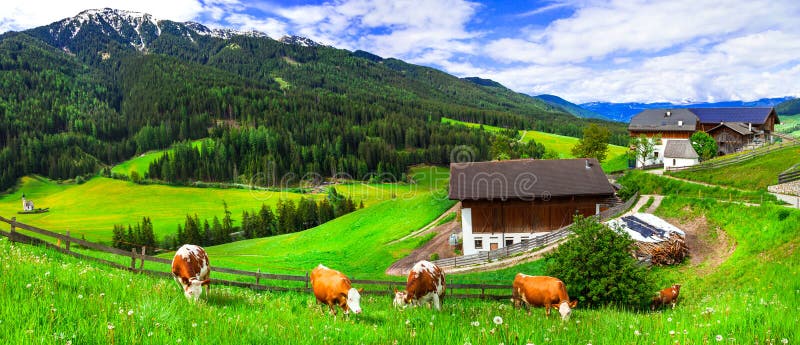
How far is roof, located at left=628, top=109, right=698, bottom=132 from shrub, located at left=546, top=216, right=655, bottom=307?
81.7 metres

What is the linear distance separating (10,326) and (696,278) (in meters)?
32.1

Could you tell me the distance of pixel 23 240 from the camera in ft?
68.0

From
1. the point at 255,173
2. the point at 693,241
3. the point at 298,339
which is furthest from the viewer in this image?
the point at 255,173

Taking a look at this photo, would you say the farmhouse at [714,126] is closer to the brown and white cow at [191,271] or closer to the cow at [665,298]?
the cow at [665,298]

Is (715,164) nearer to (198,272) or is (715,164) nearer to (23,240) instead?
(198,272)

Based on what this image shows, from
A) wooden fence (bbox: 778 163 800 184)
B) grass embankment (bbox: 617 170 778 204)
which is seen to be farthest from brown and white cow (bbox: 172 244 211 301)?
wooden fence (bbox: 778 163 800 184)

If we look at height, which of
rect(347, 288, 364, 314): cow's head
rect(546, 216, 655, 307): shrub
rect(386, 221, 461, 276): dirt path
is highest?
rect(347, 288, 364, 314): cow's head

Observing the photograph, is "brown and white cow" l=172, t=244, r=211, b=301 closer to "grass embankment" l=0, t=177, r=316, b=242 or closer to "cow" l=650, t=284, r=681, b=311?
"cow" l=650, t=284, r=681, b=311

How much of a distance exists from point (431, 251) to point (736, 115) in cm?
8369

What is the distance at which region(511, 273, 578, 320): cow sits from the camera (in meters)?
15.7

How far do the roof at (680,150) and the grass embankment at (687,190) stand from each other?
1749cm

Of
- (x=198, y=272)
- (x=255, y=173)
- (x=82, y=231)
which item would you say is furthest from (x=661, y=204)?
(x=255, y=173)

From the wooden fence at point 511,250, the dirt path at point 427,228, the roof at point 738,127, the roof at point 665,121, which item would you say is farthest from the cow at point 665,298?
the roof at point 665,121

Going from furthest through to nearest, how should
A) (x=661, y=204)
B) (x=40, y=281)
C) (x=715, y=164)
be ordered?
(x=715, y=164) → (x=661, y=204) → (x=40, y=281)
